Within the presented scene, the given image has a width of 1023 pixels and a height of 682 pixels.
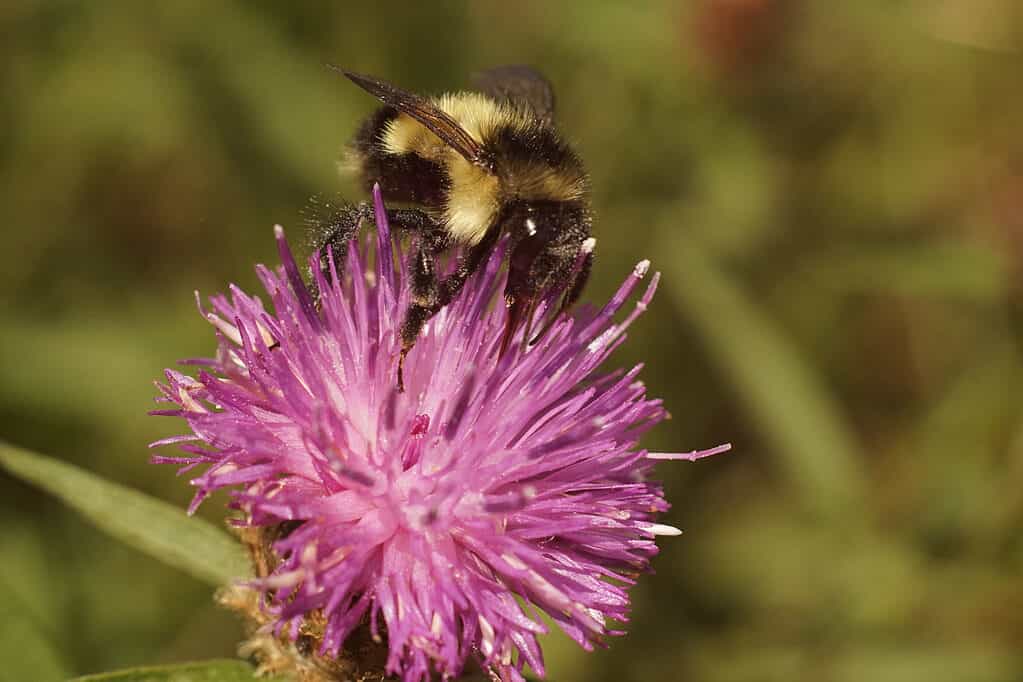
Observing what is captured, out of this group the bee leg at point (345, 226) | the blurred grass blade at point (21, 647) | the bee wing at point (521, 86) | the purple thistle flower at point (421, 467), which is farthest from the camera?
the bee wing at point (521, 86)

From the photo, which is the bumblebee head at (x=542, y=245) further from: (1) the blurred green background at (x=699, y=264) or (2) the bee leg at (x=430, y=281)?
(1) the blurred green background at (x=699, y=264)

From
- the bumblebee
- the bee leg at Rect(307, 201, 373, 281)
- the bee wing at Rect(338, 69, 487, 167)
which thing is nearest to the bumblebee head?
the bumblebee

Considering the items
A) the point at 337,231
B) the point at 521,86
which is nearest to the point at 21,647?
the point at 337,231

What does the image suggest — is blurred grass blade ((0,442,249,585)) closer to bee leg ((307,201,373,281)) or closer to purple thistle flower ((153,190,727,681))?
purple thistle flower ((153,190,727,681))

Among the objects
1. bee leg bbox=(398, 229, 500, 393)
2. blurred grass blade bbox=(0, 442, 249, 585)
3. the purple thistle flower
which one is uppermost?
bee leg bbox=(398, 229, 500, 393)

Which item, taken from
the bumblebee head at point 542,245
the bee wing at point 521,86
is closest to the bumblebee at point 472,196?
the bumblebee head at point 542,245

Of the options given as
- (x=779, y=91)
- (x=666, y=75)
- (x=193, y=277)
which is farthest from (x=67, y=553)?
(x=779, y=91)
